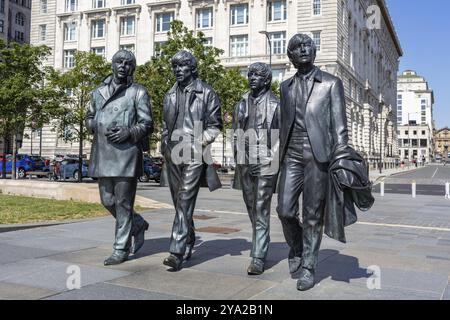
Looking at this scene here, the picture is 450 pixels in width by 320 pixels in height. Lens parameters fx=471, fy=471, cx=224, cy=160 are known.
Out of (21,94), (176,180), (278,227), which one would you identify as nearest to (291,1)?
(21,94)

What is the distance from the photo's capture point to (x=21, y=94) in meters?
22.3

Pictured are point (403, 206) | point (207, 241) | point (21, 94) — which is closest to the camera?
point (207, 241)

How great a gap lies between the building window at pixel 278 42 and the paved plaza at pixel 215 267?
4254 cm

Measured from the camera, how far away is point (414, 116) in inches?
6344

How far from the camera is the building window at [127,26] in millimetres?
56656

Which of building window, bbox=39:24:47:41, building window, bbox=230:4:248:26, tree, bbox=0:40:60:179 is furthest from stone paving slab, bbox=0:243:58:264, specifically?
building window, bbox=39:24:47:41

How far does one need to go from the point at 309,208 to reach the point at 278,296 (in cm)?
88

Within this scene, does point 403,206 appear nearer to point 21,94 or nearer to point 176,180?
point 176,180

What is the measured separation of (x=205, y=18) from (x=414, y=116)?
127056 millimetres

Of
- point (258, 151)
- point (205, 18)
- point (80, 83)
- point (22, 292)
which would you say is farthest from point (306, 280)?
point (205, 18)

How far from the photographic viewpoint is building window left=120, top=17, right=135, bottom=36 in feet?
186

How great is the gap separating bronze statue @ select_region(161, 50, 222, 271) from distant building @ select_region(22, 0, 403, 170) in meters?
43.5

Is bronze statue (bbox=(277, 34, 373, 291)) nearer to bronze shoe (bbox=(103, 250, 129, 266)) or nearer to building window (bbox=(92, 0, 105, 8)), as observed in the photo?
bronze shoe (bbox=(103, 250, 129, 266))

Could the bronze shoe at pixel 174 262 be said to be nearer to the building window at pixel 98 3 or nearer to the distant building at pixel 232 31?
the distant building at pixel 232 31
